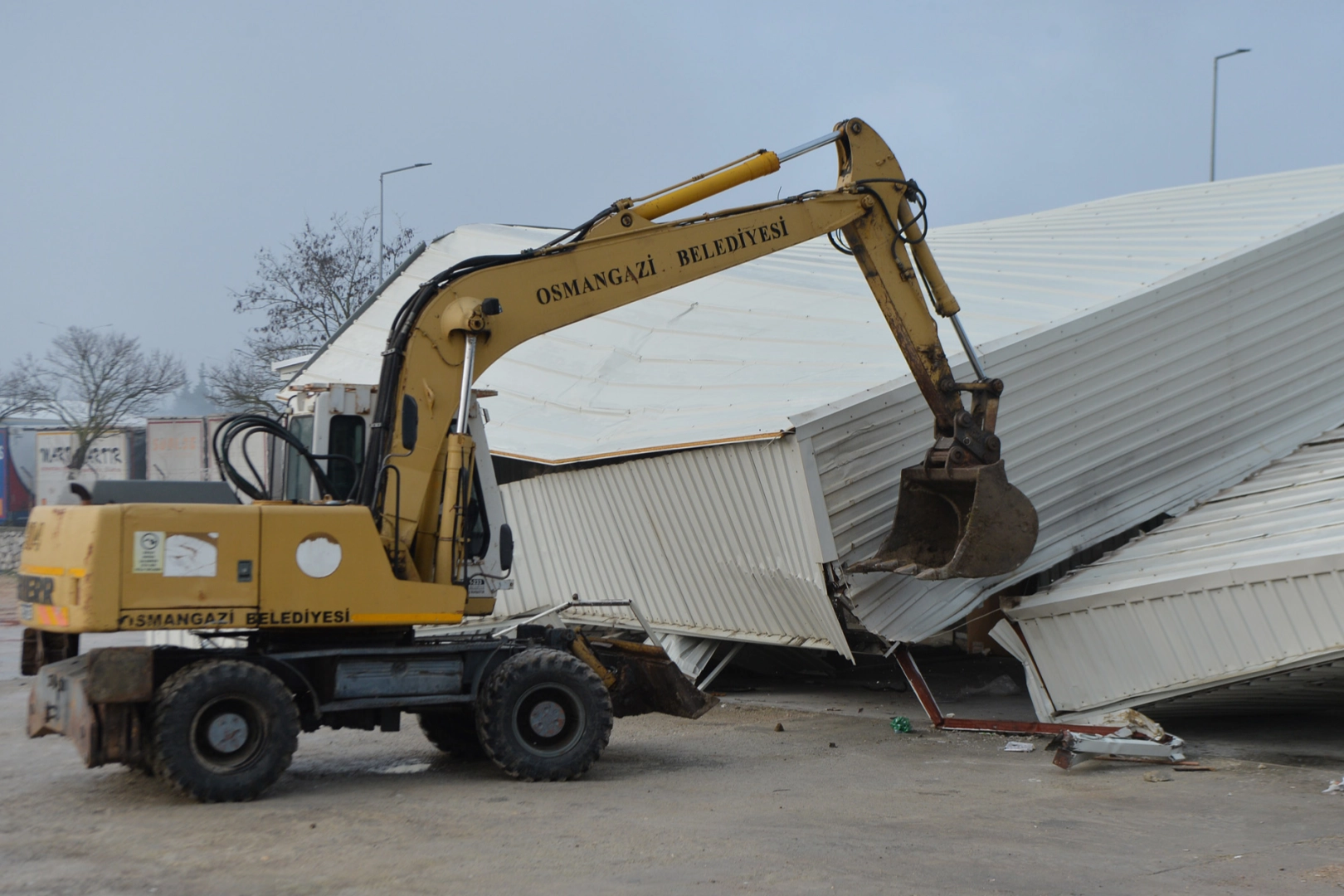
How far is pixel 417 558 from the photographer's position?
9.60 metres

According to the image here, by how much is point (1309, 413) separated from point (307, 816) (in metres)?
12.4

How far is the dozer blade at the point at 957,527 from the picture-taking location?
1120 centimetres

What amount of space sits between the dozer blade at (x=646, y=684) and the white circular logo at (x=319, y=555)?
2.55 metres

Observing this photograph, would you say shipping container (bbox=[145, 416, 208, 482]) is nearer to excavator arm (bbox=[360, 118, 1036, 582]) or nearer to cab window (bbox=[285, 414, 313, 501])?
cab window (bbox=[285, 414, 313, 501])

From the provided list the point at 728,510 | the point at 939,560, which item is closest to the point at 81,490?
the point at 728,510

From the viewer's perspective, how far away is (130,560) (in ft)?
28.0

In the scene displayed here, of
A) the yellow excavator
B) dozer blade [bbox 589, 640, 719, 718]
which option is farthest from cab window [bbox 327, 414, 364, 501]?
dozer blade [bbox 589, 640, 719, 718]

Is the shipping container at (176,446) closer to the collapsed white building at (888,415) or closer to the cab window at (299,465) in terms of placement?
the collapsed white building at (888,415)

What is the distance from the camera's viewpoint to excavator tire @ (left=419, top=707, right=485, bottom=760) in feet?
35.1

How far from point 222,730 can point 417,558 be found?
1816 mm

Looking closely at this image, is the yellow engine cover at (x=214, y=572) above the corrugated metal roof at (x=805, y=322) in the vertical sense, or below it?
below

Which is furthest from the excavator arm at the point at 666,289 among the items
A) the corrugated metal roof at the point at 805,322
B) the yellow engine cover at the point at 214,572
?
the corrugated metal roof at the point at 805,322

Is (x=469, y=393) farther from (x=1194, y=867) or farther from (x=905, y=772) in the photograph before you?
(x=1194, y=867)

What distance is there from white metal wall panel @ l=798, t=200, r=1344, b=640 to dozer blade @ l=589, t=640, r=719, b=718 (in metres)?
2.37
